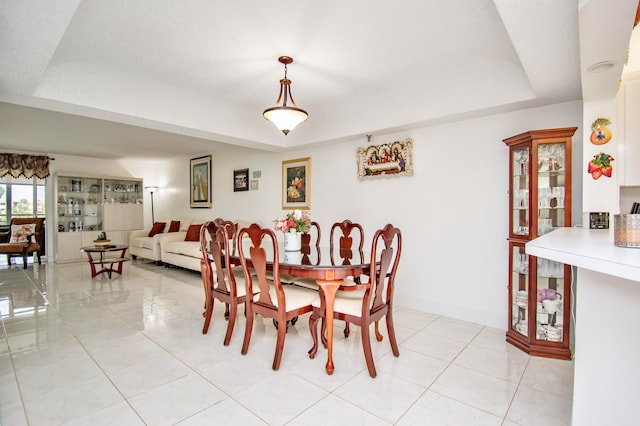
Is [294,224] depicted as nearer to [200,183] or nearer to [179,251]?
[179,251]

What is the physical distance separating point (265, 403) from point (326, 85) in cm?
285

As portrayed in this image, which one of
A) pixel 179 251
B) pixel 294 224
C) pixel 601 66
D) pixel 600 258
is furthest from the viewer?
pixel 179 251

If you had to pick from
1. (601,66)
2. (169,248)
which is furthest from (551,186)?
(169,248)

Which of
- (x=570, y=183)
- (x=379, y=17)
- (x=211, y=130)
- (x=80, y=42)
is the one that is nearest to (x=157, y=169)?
(x=211, y=130)

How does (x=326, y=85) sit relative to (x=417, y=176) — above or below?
above

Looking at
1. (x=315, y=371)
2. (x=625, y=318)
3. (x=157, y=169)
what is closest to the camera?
(x=625, y=318)

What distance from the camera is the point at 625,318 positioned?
129 cm

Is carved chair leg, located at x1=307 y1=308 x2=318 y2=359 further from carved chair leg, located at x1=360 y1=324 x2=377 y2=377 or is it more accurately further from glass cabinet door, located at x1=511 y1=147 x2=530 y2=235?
glass cabinet door, located at x1=511 y1=147 x2=530 y2=235

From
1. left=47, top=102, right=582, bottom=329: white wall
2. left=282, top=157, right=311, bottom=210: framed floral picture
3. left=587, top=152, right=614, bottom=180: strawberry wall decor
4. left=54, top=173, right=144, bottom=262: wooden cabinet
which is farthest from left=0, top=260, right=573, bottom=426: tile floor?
left=54, top=173, right=144, bottom=262: wooden cabinet

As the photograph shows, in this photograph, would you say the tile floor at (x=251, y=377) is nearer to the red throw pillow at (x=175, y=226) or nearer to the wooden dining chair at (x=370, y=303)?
the wooden dining chair at (x=370, y=303)

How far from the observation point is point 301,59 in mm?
2682

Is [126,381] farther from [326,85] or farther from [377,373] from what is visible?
[326,85]

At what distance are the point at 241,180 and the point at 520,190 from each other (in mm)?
4517

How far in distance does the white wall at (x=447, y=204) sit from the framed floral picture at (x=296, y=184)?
0.40 feet
